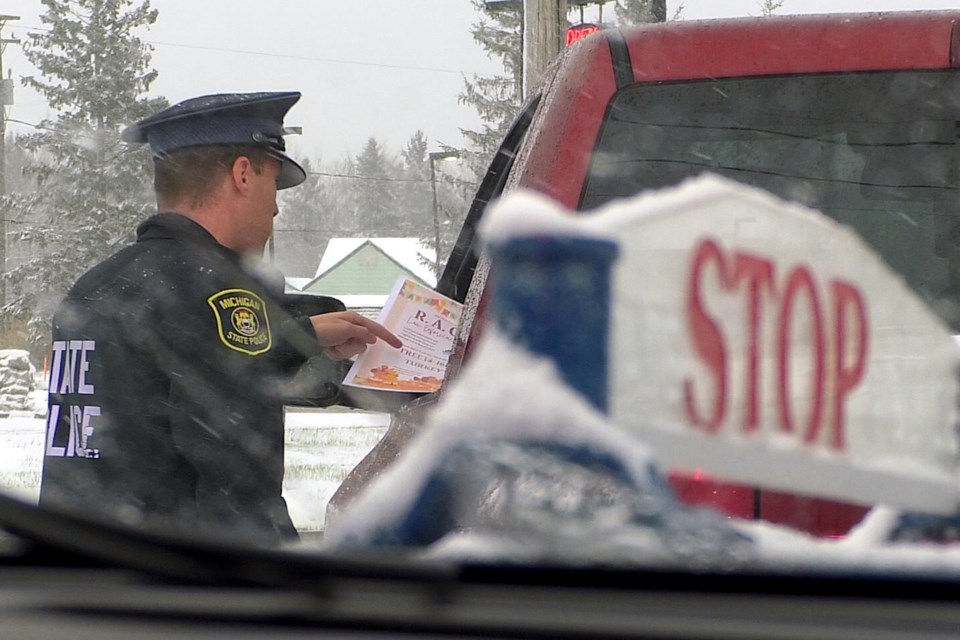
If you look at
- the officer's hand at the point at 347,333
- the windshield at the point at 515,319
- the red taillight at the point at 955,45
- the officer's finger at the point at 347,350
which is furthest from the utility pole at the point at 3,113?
the red taillight at the point at 955,45

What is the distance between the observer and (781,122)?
5.44 ft

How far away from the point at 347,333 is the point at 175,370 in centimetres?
40

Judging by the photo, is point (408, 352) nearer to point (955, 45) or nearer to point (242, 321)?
point (242, 321)

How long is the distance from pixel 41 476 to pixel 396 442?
2.08 feet

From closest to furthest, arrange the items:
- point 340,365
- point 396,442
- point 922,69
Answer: point 922,69, point 396,442, point 340,365

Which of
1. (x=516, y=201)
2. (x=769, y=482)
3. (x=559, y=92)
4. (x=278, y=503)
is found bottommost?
(x=278, y=503)

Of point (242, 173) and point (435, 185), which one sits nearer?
point (435, 185)

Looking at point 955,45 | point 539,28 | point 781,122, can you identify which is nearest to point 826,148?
point 781,122

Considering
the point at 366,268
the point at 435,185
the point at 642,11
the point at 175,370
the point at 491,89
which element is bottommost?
the point at 175,370

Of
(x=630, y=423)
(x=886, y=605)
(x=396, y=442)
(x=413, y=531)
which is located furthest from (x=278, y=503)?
(x=886, y=605)

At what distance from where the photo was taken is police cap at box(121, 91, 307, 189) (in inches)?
68.0

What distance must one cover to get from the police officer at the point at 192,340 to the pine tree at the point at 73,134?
171mm

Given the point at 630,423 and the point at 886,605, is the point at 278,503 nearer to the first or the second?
the point at 630,423

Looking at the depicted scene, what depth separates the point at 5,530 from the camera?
1155 mm
